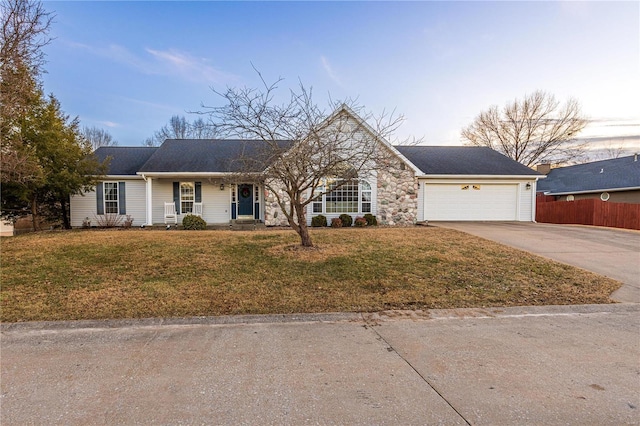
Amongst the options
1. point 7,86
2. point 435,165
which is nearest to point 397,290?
point 7,86

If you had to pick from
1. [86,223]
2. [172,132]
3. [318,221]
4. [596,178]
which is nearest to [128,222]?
[86,223]

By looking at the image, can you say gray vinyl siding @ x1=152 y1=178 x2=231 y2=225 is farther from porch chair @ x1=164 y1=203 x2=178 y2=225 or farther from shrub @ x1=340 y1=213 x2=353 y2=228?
shrub @ x1=340 y1=213 x2=353 y2=228

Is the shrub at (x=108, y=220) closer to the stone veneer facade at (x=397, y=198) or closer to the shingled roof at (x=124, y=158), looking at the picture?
the shingled roof at (x=124, y=158)

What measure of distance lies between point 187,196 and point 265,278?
35.8 ft

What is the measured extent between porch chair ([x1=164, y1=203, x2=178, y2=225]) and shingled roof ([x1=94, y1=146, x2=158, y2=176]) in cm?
250

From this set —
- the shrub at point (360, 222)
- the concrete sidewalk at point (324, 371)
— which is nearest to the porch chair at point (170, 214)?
the shrub at point (360, 222)

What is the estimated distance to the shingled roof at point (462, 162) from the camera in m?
A: 16.6

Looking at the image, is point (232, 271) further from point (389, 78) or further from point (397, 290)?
point (389, 78)

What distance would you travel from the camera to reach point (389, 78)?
1259 cm

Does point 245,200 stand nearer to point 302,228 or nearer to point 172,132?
point 302,228

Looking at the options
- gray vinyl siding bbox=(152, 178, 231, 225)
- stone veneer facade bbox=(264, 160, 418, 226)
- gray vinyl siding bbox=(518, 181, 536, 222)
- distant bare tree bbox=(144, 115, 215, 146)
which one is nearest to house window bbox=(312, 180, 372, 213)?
stone veneer facade bbox=(264, 160, 418, 226)

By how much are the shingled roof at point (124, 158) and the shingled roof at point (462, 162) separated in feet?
45.3

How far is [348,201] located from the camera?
15141 millimetres

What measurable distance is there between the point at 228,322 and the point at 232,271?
2.53 meters
